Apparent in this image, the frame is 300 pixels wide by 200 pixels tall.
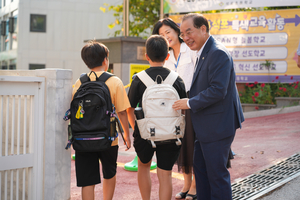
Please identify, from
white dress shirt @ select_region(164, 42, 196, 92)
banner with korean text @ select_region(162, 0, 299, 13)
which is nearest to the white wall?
banner with korean text @ select_region(162, 0, 299, 13)

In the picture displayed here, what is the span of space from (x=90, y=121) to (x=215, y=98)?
102cm

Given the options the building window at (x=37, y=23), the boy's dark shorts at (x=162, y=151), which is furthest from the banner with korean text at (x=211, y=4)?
the building window at (x=37, y=23)

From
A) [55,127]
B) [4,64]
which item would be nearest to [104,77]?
[55,127]

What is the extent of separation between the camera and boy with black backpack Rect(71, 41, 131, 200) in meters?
2.67

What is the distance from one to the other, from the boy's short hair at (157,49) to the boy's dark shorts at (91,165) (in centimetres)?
90

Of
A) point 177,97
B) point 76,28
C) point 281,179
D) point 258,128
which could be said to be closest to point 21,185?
point 177,97

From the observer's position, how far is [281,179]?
13.2 ft

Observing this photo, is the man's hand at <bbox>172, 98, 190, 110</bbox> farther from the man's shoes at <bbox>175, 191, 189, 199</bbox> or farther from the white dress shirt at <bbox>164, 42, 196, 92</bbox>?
the man's shoes at <bbox>175, 191, 189, 199</bbox>

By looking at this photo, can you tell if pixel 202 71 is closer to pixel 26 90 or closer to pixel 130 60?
pixel 26 90

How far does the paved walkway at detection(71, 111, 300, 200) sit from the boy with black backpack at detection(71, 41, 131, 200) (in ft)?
3.09

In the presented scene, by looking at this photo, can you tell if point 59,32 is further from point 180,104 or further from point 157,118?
point 180,104

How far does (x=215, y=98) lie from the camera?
Result: 2545 millimetres

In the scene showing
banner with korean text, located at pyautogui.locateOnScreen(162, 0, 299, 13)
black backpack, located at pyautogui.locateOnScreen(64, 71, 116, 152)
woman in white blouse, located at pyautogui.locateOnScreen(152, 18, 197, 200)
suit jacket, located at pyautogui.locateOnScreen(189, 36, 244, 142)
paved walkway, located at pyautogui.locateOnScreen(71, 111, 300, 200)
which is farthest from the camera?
banner with korean text, located at pyautogui.locateOnScreen(162, 0, 299, 13)

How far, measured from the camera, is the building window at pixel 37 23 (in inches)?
1008
